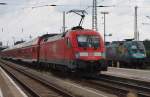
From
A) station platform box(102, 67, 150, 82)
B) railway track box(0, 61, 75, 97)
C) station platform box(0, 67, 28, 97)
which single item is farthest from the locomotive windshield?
station platform box(0, 67, 28, 97)

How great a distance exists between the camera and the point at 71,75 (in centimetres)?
2945

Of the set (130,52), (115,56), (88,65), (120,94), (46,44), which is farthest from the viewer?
(115,56)

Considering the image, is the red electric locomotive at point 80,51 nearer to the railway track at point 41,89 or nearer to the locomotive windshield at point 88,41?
the locomotive windshield at point 88,41

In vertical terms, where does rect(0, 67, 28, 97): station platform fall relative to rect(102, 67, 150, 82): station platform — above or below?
above

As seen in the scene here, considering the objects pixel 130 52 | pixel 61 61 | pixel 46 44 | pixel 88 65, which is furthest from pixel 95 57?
pixel 130 52

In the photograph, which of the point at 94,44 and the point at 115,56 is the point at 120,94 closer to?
the point at 94,44

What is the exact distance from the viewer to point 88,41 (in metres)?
27.1

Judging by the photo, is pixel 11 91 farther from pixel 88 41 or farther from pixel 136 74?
pixel 136 74

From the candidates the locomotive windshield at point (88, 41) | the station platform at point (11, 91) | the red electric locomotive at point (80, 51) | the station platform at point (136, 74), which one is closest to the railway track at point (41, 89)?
the station platform at point (11, 91)

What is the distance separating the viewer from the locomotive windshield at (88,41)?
2679 cm

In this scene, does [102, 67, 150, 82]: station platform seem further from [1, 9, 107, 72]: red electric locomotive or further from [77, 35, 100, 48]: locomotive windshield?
[77, 35, 100, 48]: locomotive windshield

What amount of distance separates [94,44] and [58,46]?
3706 mm

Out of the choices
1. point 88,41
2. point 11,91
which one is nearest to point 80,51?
point 88,41

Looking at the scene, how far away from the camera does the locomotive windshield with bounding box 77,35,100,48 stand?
26788 millimetres
